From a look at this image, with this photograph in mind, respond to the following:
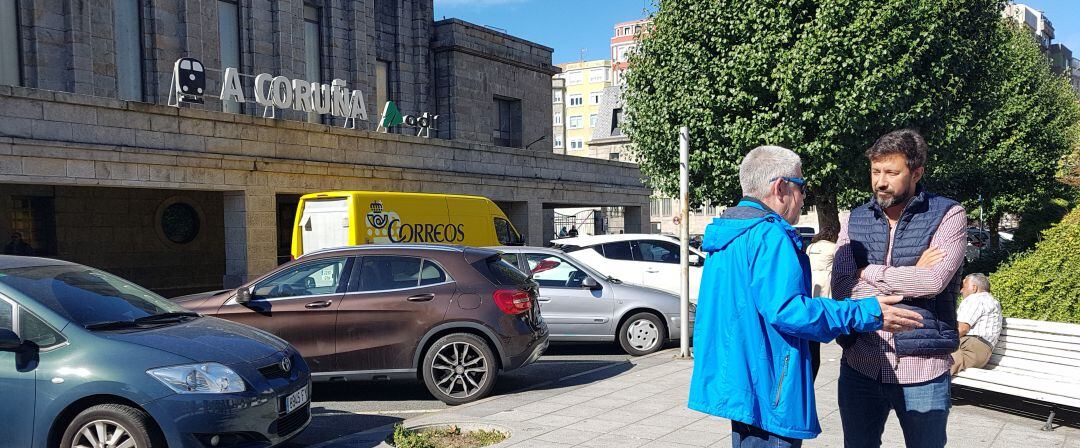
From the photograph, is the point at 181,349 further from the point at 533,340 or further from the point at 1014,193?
the point at 1014,193

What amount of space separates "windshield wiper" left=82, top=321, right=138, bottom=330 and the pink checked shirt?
4544 millimetres

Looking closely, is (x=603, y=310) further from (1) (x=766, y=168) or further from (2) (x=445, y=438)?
(1) (x=766, y=168)

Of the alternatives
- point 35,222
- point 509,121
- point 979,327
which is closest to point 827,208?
point 979,327

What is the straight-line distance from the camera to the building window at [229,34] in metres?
22.2

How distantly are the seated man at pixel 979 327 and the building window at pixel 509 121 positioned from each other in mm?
26908

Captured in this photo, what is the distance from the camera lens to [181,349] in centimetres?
516

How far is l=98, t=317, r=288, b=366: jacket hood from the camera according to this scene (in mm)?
5141

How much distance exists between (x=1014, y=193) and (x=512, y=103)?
18.7m

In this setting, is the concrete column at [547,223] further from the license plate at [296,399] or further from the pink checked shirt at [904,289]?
the pink checked shirt at [904,289]

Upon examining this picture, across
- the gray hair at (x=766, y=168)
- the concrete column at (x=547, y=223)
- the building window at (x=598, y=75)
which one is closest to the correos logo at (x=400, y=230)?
the gray hair at (x=766, y=168)

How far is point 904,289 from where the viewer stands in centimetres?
326

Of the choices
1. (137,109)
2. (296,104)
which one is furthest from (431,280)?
(296,104)

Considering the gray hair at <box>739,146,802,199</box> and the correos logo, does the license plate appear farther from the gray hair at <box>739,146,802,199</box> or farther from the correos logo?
the correos logo

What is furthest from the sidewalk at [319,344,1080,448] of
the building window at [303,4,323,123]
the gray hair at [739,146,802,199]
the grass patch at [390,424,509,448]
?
the building window at [303,4,323,123]
